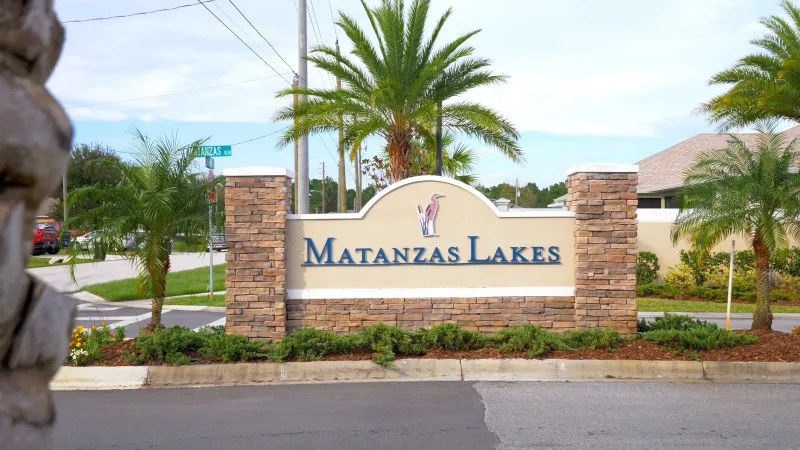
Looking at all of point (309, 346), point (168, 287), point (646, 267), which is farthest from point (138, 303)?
point (646, 267)

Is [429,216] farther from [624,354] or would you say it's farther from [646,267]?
[646,267]

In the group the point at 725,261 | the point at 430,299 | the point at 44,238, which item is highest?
the point at 44,238

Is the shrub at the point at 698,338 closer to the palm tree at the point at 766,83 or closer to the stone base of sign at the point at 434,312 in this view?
the stone base of sign at the point at 434,312

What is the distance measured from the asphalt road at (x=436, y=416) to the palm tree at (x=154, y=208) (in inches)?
88.9

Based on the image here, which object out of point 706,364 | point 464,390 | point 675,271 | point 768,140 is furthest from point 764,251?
point 675,271

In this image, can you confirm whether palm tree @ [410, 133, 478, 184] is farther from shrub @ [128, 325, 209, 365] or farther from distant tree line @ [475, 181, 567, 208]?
distant tree line @ [475, 181, 567, 208]

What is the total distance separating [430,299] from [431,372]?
188cm

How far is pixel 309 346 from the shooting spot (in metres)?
9.16

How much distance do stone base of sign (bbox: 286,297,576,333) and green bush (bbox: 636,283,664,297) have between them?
10.7 metres

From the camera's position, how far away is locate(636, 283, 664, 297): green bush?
20.3 meters

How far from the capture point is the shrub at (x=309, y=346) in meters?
9.03

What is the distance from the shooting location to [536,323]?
34.8 ft

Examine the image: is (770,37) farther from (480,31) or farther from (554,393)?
(554,393)

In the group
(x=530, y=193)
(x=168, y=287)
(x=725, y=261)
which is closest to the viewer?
(x=725, y=261)
